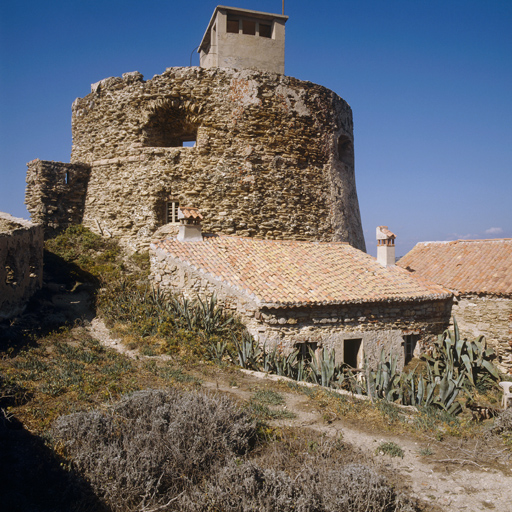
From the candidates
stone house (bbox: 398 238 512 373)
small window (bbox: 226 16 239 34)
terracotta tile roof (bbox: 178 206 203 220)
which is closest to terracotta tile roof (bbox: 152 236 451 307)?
terracotta tile roof (bbox: 178 206 203 220)

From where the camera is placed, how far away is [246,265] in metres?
13.4

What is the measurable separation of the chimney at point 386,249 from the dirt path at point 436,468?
30.0 feet

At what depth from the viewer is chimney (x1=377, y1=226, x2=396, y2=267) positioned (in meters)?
16.0

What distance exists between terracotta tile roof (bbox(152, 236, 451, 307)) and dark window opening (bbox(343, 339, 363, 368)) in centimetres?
142

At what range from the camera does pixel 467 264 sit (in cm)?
1680

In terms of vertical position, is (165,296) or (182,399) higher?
(165,296)

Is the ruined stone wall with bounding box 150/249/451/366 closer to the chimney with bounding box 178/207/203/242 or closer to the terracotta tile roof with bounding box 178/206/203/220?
the chimney with bounding box 178/207/203/242

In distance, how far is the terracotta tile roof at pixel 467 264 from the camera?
48.8 ft

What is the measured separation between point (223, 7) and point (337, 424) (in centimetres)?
1607

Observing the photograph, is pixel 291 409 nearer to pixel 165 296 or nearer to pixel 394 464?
pixel 394 464

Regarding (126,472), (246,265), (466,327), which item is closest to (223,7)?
(246,265)

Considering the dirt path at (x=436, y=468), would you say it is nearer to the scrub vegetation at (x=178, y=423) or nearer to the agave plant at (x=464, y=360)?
the scrub vegetation at (x=178, y=423)

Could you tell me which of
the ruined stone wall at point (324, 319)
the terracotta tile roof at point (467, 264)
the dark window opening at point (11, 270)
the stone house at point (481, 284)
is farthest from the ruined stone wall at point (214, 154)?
the dark window opening at point (11, 270)

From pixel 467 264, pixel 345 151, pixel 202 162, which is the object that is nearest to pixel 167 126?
pixel 202 162
